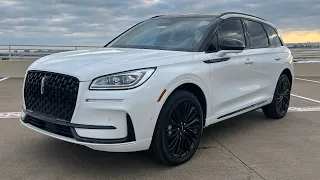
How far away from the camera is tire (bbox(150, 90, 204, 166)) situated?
3635 millimetres

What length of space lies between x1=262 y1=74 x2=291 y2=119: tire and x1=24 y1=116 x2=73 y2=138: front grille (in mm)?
3911

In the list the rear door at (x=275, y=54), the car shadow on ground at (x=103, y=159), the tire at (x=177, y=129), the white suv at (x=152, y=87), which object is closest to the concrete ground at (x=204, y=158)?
the car shadow on ground at (x=103, y=159)

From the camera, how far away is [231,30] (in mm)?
5031

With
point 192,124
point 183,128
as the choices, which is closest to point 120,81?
point 183,128

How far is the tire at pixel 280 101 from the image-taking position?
241 inches

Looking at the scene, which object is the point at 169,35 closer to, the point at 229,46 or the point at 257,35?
the point at 229,46

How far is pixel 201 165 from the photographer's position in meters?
3.98

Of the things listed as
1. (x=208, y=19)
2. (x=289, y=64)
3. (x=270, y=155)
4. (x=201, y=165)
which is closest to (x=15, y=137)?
(x=201, y=165)

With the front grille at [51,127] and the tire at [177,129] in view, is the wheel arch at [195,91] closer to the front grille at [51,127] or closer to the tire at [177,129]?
the tire at [177,129]

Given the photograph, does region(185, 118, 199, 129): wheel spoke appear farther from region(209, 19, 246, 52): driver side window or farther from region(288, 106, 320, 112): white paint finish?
region(288, 106, 320, 112): white paint finish

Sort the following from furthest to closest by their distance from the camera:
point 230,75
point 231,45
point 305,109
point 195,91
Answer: point 305,109 < point 230,75 < point 231,45 < point 195,91

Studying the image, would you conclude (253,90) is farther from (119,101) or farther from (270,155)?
→ (119,101)

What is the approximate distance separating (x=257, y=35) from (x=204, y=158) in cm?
253

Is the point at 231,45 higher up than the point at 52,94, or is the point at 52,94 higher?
the point at 231,45
